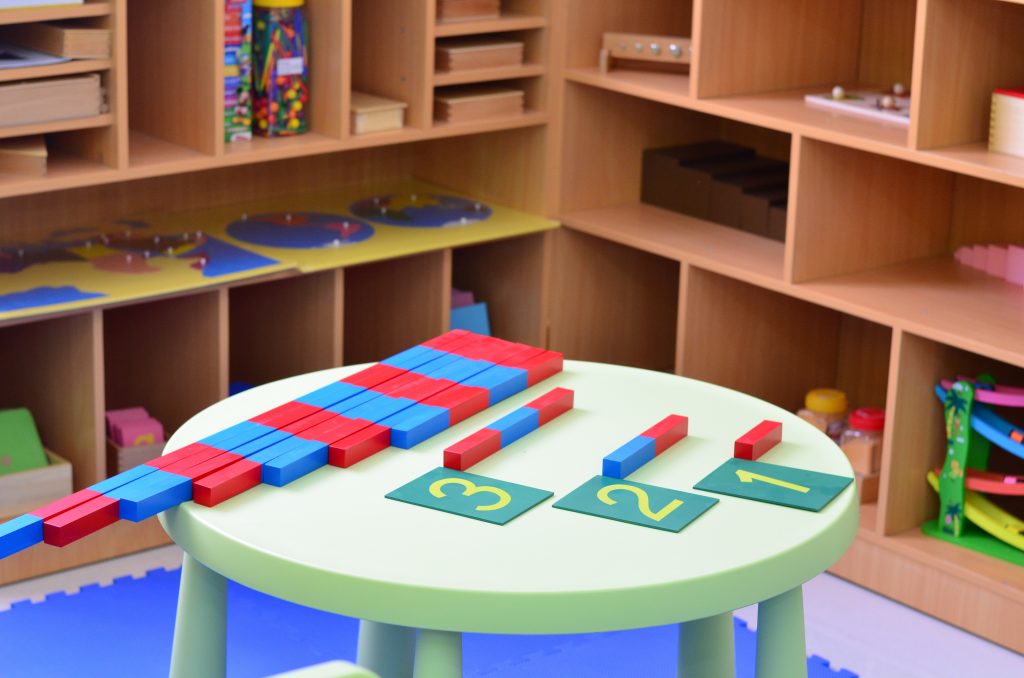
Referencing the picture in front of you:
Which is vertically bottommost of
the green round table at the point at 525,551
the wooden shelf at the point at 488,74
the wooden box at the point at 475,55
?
the green round table at the point at 525,551

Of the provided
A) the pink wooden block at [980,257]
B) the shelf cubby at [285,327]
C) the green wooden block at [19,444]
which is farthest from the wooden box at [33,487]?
the pink wooden block at [980,257]

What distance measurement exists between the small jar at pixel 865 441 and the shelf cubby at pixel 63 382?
4.66ft

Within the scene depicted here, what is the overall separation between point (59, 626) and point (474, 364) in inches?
36.0

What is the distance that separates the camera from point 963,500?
9.10 feet

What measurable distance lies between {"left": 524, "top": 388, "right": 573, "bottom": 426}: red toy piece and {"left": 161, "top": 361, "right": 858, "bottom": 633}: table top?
1.5 inches

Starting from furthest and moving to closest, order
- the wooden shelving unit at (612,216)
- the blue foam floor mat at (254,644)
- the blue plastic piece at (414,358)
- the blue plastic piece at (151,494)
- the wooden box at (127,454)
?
1. the wooden box at (127,454)
2. the wooden shelving unit at (612,216)
3. the blue foam floor mat at (254,644)
4. the blue plastic piece at (414,358)
5. the blue plastic piece at (151,494)

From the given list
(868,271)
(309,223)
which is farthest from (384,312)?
(868,271)

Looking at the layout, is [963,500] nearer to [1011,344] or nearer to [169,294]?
[1011,344]

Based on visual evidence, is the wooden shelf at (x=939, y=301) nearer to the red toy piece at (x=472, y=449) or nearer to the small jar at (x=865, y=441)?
the small jar at (x=865, y=441)

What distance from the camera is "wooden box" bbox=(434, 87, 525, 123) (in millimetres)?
3199

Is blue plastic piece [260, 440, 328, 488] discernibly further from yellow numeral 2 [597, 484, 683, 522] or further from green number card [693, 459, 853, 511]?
green number card [693, 459, 853, 511]

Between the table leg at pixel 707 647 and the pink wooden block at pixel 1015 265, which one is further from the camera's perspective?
the pink wooden block at pixel 1015 265

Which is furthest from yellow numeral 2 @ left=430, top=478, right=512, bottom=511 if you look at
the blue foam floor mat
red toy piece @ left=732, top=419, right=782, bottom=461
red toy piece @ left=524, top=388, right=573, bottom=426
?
the blue foam floor mat

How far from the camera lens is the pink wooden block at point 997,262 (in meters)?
2.96
